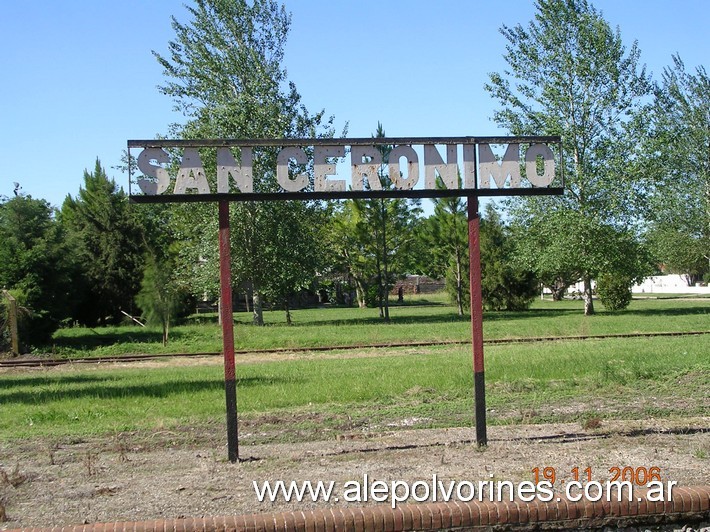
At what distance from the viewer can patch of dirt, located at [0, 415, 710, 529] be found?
585cm

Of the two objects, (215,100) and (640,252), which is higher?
(215,100)

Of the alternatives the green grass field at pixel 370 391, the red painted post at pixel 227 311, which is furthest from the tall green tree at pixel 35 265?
the red painted post at pixel 227 311

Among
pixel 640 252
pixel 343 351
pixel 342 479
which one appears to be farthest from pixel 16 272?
pixel 640 252

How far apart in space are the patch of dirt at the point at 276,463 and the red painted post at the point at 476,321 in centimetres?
31

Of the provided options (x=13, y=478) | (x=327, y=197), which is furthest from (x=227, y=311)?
(x=13, y=478)

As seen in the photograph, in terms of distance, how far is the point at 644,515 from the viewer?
18.2 feet

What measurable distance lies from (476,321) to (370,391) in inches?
164

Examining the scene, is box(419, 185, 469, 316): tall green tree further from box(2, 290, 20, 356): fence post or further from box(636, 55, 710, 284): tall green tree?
box(2, 290, 20, 356): fence post

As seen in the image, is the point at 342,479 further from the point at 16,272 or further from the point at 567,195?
the point at 567,195

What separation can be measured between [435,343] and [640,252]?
19019 millimetres

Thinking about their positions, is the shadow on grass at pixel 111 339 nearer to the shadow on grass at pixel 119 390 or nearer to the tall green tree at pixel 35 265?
the tall green tree at pixel 35 265

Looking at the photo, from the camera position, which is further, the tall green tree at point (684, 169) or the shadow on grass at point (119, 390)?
the tall green tree at point (684, 169)

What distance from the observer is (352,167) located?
25.4 feet

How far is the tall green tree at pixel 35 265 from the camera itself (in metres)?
25.6
